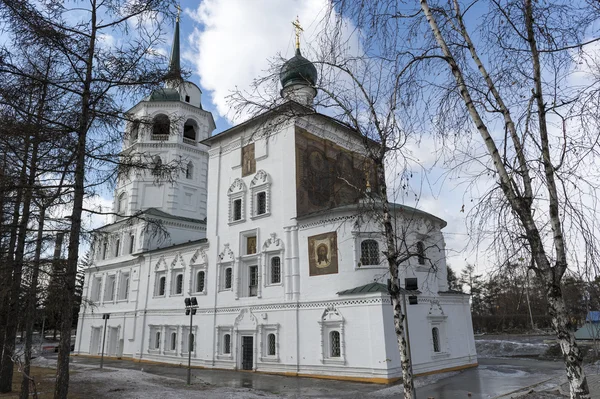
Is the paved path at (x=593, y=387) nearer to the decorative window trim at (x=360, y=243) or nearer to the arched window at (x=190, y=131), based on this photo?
the decorative window trim at (x=360, y=243)

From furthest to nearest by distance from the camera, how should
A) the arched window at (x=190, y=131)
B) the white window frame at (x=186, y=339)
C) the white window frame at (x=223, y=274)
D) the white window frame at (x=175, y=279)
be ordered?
the arched window at (x=190, y=131), the white window frame at (x=175, y=279), the white window frame at (x=186, y=339), the white window frame at (x=223, y=274)

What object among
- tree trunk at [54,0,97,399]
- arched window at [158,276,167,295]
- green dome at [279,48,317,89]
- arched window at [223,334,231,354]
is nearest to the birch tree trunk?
green dome at [279,48,317,89]

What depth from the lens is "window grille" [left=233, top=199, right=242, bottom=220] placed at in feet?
79.2

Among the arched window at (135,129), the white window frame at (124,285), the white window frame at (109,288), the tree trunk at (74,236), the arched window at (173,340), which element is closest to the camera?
the tree trunk at (74,236)

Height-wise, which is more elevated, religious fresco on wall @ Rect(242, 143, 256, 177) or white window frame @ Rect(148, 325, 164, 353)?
religious fresco on wall @ Rect(242, 143, 256, 177)

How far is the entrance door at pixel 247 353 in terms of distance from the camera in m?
21.2

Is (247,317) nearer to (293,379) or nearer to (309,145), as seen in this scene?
(293,379)

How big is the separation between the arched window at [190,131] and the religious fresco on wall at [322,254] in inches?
681

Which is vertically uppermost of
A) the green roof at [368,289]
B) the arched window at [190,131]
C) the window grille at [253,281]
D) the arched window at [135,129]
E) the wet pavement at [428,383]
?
the arched window at [190,131]

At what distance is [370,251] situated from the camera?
744 inches

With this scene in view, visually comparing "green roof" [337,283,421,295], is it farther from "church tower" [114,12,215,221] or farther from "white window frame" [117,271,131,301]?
"white window frame" [117,271,131,301]

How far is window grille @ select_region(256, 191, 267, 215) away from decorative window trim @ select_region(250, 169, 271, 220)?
122 mm

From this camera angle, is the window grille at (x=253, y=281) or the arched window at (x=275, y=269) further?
the window grille at (x=253, y=281)

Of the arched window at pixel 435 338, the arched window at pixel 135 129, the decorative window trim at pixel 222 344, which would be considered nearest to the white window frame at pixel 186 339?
the decorative window trim at pixel 222 344
